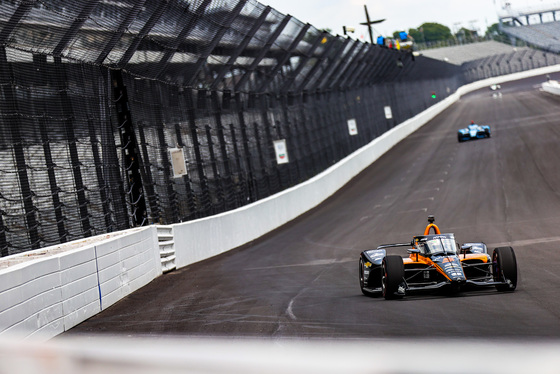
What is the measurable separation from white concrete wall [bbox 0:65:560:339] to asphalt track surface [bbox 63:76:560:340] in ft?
1.00

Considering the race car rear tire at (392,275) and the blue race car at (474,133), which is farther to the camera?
the blue race car at (474,133)

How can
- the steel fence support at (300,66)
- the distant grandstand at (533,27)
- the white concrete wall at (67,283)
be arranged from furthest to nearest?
the distant grandstand at (533,27), the steel fence support at (300,66), the white concrete wall at (67,283)

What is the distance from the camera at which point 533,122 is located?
4566 centimetres

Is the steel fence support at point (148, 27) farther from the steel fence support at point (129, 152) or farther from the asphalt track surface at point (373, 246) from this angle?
the asphalt track surface at point (373, 246)

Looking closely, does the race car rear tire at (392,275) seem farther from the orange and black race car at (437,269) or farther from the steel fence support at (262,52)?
the steel fence support at (262,52)

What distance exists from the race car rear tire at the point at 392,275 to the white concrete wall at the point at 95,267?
3.96 meters

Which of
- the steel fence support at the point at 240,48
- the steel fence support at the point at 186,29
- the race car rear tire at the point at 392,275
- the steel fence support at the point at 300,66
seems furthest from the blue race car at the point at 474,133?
the race car rear tire at the point at 392,275

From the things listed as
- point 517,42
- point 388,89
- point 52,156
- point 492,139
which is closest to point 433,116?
point 388,89

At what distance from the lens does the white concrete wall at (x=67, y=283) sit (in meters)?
8.90

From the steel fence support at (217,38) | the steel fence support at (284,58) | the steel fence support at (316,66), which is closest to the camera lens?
the steel fence support at (217,38)

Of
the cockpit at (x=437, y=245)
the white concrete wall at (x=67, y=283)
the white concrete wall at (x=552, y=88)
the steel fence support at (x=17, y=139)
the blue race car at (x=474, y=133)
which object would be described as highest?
the white concrete wall at (x=552, y=88)

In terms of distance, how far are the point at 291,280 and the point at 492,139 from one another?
2864 centimetres

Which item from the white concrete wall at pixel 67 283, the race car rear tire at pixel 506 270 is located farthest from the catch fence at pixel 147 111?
the race car rear tire at pixel 506 270

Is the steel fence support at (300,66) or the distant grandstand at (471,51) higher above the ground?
the distant grandstand at (471,51)
